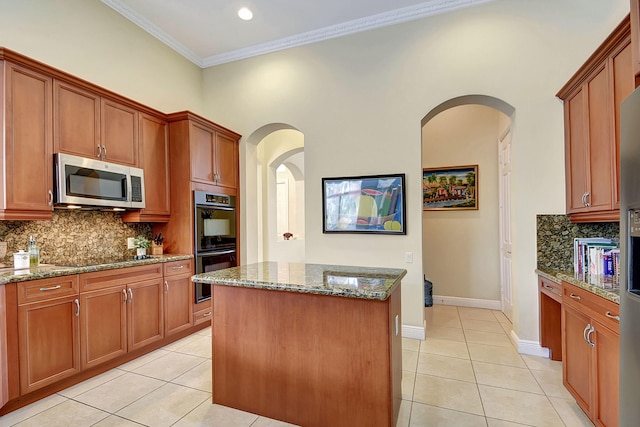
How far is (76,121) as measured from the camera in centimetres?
274

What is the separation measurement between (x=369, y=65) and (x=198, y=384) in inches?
147

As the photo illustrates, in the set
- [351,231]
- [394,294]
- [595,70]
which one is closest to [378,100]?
[351,231]

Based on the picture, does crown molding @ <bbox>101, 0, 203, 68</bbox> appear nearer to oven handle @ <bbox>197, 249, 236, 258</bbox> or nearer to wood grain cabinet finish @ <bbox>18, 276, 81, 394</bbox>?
oven handle @ <bbox>197, 249, 236, 258</bbox>

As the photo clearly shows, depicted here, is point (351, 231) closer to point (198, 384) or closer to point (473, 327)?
point (473, 327)

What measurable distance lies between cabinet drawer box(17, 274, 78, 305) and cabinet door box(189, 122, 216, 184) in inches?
62.5

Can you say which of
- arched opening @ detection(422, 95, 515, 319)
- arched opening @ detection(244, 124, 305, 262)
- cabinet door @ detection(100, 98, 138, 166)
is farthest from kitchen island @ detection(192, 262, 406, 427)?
arched opening @ detection(422, 95, 515, 319)

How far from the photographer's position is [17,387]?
2100 mm

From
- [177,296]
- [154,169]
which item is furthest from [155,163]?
[177,296]

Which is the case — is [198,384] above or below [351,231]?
below

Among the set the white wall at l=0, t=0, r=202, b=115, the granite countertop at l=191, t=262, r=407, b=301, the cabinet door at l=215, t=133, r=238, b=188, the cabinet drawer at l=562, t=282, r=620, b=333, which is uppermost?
the white wall at l=0, t=0, r=202, b=115

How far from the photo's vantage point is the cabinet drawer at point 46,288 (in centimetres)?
214

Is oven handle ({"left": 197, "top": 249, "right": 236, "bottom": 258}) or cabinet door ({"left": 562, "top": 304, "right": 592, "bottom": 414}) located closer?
cabinet door ({"left": 562, "top": 304, "right": 592, "bottom": 414})

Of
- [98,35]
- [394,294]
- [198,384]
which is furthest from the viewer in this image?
[98,35]

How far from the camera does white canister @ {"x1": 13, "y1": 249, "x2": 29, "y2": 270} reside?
2.37 m
